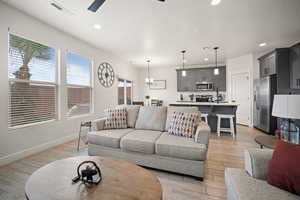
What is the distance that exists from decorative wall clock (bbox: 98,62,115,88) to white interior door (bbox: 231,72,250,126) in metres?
4.96

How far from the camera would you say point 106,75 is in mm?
5016

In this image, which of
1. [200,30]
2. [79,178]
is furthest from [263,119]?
[79,178]

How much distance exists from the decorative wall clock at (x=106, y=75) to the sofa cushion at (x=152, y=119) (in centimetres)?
255

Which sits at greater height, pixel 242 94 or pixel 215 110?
pixel 242 94

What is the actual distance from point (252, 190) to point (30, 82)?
147 inches

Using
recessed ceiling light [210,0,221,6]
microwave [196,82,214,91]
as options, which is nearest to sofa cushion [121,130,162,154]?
recessed ceiling light [210,0,221,6]

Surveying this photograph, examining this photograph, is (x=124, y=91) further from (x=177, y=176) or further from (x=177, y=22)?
(x=177, y=176)

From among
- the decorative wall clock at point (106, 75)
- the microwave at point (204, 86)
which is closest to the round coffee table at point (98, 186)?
the decorative wall clock at point (106, 75)

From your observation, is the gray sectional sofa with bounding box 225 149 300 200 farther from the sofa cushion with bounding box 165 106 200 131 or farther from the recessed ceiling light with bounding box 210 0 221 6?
→ the recessed ceiling light with bounding box 210 0 221 6

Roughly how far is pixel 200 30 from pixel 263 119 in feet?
11.3

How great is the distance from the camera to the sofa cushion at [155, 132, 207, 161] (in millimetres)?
1864

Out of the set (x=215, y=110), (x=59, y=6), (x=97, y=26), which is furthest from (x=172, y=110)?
(x=59, y=6)

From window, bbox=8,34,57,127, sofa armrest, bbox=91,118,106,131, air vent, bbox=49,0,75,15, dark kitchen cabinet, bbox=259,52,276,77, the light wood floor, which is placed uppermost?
air vent, bbox=49,0,75,15

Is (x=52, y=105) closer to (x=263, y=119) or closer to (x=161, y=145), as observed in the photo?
(x=161, y=145)
